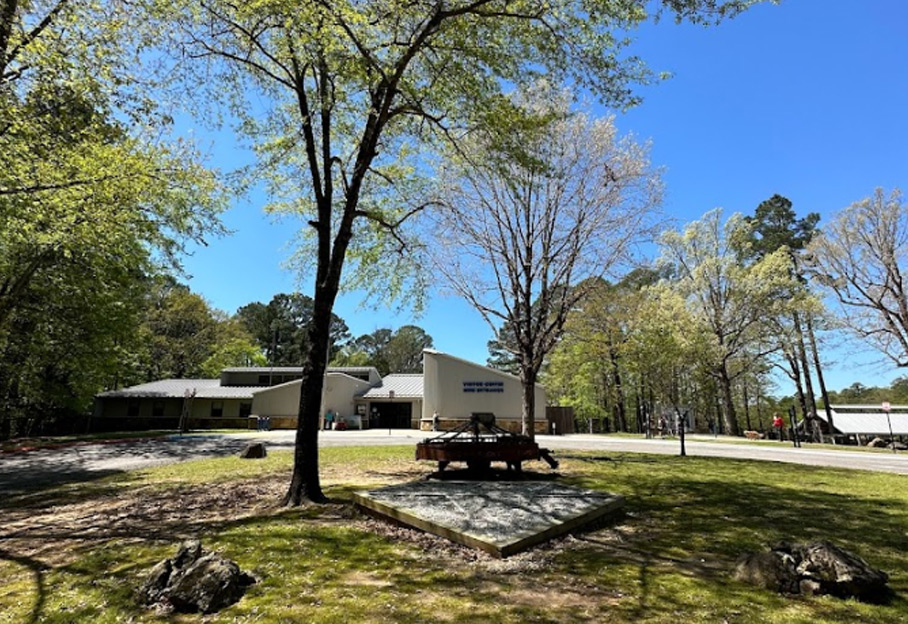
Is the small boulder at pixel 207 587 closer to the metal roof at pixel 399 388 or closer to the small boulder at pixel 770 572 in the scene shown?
the small boulder at pixel 770 572

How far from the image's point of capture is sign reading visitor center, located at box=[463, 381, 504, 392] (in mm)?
30703

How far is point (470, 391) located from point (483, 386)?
36.8 inches

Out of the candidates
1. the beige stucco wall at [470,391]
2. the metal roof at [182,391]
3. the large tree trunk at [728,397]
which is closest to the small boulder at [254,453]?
the beige stucco wall at [470,391]

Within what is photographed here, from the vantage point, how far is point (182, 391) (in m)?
36.5

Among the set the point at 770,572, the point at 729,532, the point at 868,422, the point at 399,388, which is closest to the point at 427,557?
the point at 770,572

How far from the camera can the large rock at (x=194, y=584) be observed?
3.65 metres

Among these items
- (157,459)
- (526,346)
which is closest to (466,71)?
(526,346)

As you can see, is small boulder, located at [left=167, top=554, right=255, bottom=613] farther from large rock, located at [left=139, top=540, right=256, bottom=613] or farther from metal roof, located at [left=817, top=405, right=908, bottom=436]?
metal roof, located at [left=817, top=405, right=908, bottom=436]

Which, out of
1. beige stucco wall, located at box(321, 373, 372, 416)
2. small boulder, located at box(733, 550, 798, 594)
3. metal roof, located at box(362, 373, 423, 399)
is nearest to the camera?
small boulder, located at box(733, 550, 798, 594)

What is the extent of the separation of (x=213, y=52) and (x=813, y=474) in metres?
15.6

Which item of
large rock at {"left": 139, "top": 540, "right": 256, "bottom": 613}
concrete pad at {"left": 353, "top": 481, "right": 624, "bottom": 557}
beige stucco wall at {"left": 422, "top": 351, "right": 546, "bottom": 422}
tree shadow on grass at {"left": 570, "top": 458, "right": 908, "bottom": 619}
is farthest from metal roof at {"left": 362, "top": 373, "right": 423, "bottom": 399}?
large rock at {"left": 139, "top": 540, "right": 256, "bottom": 613}

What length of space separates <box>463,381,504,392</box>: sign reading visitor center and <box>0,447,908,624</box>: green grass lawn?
2181 cm

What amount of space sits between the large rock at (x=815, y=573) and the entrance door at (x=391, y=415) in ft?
110

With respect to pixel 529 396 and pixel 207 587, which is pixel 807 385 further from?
pixel 207 587
